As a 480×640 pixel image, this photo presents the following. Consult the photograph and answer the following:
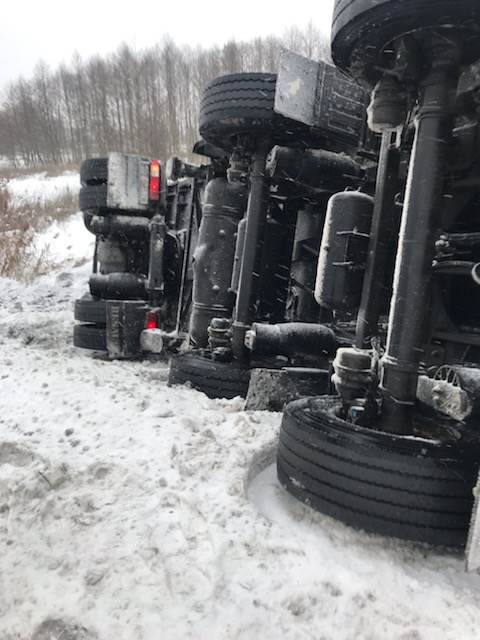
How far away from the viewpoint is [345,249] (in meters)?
2.45

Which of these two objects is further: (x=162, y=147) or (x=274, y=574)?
(x=162, y=147)

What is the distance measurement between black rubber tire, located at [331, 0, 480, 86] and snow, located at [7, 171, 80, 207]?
20.6 metres

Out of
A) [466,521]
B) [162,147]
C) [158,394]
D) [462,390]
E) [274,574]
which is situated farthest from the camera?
[162,147]

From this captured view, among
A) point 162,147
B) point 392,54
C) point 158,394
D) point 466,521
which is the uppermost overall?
point 162,147

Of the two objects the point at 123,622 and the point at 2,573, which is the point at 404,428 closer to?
the point at 123,622

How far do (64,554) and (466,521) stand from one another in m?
1.44

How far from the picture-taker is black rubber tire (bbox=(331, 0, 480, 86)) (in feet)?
5.76

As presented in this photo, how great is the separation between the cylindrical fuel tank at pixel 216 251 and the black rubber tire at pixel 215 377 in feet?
1.84

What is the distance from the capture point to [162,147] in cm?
2642

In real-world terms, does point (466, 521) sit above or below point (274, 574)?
above

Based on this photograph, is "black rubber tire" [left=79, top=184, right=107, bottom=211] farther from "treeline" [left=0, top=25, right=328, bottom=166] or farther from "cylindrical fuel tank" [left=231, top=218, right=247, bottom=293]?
"treeline" [left=0, top=25, right=328, bottom=166]

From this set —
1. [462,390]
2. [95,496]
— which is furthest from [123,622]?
[462,390]

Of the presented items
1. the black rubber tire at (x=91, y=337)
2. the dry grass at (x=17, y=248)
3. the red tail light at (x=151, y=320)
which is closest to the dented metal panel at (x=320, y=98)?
the red tail light at (x=151, y=320)

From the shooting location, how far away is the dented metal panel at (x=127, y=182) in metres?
5.67
